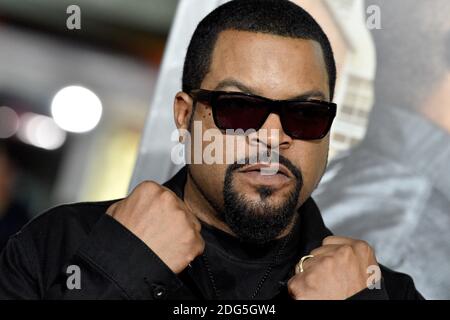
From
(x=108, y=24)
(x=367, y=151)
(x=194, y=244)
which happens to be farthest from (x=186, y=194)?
(x=108, y=24)

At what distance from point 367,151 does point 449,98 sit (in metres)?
0.30

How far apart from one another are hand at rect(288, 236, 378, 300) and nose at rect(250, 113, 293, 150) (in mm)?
272

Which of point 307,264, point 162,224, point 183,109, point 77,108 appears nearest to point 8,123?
point 77,108

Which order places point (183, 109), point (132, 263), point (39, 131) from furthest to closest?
point (39, 131) → point (183, 109) → point (132, 263)

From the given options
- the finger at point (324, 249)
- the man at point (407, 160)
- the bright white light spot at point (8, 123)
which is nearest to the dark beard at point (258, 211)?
the finger at point (324, 249)

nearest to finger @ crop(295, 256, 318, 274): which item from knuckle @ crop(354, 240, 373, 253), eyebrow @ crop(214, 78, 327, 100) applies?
knuckle @ crop(354, 240, 373, 253)

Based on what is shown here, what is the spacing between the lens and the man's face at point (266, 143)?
1758 millimetres

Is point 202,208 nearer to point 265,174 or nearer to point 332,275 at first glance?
point 265,174

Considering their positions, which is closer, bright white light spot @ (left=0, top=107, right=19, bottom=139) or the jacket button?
the jacket button

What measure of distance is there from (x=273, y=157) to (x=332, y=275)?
30 centimetres

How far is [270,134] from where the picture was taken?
69.3 inches

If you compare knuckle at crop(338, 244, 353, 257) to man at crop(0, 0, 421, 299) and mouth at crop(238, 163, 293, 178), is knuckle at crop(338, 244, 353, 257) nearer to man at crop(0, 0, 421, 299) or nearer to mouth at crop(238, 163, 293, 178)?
man at crop(0, 0, 421, 299)

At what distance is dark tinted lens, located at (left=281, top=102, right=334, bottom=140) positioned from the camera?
1766 millimetres
